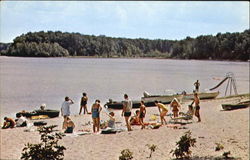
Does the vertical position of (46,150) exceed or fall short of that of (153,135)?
it exceeds it

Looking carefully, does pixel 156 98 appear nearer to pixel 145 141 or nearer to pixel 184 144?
pixel 145 141

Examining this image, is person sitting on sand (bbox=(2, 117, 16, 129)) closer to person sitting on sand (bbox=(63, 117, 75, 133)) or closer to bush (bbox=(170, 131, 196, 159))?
person sitting on sand (bbox=(63, 117, 75, 133))

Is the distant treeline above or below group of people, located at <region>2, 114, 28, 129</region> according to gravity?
above

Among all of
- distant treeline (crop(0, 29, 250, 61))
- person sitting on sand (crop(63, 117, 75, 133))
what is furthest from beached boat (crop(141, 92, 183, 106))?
person sitting on sand (crop(63, 117, 75, 133))

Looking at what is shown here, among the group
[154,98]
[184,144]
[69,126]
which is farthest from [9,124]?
[154,98]

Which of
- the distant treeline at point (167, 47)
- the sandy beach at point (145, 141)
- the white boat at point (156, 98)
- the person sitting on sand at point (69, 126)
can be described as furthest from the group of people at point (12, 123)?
the white boat at point (156, 98)

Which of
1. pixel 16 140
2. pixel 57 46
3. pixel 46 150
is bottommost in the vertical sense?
pixel 16 140

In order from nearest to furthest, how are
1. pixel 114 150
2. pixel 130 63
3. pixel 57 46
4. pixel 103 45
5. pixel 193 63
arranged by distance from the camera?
1. pixel 114 150
2. pixel 57 46
3. pixel 103 45
4. pixel 193 63
5. pixel 130 63

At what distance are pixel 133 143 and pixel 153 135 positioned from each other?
1383 millimetres

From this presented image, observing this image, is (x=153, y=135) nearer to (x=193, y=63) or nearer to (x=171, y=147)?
(x=171, y=147)

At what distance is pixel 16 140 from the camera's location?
1284 cm

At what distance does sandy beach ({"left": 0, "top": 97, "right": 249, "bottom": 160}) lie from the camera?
34.4 ft

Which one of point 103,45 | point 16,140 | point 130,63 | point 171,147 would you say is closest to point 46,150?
point 171,147

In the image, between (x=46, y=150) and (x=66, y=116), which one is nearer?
(x=46, y=150)
